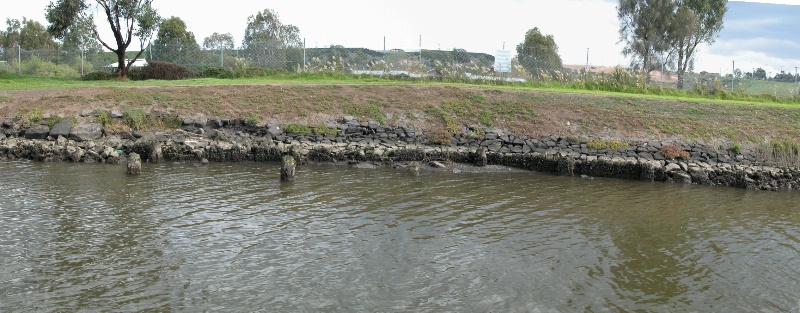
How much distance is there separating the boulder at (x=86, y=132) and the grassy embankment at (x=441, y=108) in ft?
1.84

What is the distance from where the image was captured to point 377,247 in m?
9.91

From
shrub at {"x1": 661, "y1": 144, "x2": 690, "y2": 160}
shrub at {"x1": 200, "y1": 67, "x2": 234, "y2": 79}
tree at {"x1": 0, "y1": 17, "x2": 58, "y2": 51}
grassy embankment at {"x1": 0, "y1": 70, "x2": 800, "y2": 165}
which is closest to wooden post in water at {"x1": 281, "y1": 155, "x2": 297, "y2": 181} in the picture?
grassy embankment at {"x1": 0, "y1": 70, "x2": 800, "y2": 165}

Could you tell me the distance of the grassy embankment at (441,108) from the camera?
2119 cm

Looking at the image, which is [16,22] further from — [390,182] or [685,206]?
[685,206]

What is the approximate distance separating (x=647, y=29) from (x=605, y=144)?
3088cm

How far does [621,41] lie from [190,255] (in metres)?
46.5

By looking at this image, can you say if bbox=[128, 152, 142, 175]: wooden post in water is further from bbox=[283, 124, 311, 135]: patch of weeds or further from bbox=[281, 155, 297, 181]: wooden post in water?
bbox=[283, 124, 311, 135]: patch of weeds

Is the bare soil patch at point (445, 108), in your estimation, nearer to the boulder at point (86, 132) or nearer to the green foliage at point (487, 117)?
the green foliage at point (487, 117)

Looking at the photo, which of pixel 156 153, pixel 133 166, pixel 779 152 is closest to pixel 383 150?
pixel 156 153

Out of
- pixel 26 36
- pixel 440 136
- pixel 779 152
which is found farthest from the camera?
pixel 26 36

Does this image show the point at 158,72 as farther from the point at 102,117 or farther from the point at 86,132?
the point at 86,132

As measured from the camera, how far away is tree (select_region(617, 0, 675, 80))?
46.6 m

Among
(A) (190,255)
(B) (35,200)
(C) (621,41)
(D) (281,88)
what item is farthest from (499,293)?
(C) (621,41)

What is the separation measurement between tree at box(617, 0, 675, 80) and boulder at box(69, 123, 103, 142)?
38.8 m
